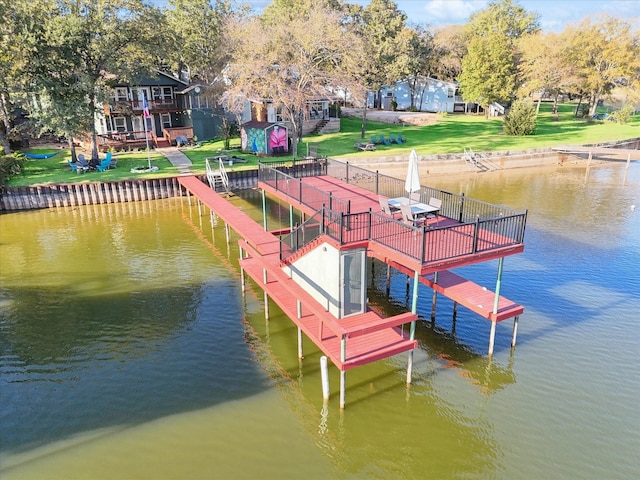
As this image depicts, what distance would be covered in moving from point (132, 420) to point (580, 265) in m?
21.0

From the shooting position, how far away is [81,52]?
119 ft

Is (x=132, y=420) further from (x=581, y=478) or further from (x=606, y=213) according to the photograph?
(x=606, y=213)

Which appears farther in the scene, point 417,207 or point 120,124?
point 120,124

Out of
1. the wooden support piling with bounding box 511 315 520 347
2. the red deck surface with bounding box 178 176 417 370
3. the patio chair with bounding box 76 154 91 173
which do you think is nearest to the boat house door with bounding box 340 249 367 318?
the red deck surface with bounding box 178 176 417 370

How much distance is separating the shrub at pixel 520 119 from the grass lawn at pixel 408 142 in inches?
50.1

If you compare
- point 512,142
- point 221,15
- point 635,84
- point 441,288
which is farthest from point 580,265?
point 635,84

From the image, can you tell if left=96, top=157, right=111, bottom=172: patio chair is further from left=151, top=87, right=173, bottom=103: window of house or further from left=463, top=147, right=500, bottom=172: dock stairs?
left=463, top=147, right=500, bottom=172: dock stairs

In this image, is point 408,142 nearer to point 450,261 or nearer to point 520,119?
point 520,119

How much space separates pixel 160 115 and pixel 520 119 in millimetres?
43269

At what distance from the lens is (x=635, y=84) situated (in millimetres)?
63812

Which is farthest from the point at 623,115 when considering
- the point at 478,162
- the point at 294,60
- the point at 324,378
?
the point at 324,378

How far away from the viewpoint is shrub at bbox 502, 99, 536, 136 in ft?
187

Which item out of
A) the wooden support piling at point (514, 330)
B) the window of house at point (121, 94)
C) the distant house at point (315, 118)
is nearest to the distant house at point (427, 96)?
the distant house at point (315, 118)

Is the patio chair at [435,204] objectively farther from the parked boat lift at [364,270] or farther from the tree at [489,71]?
Result: the tree at [489,71]
